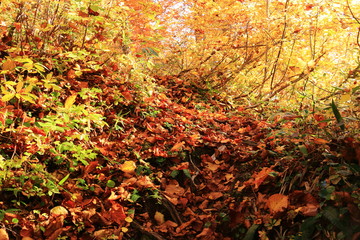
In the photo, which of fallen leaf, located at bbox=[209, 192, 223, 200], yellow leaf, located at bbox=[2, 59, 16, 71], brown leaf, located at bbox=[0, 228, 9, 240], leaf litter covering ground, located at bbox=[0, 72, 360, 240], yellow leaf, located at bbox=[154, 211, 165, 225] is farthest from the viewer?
yellow leaf, located at bbox=[2, 59, 16, 71]

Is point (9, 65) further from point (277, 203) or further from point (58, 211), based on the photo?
point (277, 203)

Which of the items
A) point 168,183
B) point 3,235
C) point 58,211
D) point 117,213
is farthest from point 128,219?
point 3,235

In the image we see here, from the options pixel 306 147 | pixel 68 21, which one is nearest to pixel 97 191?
pixel 306 147

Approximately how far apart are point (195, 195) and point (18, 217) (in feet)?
4.65

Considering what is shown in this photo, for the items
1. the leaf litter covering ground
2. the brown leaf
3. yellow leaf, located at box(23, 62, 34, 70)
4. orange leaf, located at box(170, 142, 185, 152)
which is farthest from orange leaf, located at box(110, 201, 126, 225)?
yellow leaf, located at box(23, 62, 34, 70)

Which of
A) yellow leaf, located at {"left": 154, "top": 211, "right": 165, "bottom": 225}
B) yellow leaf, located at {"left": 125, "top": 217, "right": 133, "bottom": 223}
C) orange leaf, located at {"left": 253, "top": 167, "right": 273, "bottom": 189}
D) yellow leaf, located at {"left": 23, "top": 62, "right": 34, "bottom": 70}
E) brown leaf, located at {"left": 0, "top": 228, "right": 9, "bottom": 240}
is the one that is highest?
yellow leaf, located at {"left": 23, "top": 62, "right": 34, "bottom": 70}

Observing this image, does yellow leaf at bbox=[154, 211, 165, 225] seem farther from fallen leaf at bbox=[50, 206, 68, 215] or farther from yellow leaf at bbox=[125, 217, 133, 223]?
fallen leaf at bbox=[50, 206, 68, 215]

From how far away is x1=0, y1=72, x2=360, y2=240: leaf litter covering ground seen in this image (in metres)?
1.77

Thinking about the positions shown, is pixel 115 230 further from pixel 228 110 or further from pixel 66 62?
pixel 228 110

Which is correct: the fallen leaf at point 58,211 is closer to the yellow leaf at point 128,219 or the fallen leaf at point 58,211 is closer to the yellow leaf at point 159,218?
the yellow leaf at point 128,219

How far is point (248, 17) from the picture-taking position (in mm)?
4832

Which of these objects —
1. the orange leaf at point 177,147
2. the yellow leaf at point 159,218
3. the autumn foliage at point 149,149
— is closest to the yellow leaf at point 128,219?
the autumn foliage at point 149,149

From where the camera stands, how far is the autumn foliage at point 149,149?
6.00 ft

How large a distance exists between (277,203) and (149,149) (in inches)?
55.4
